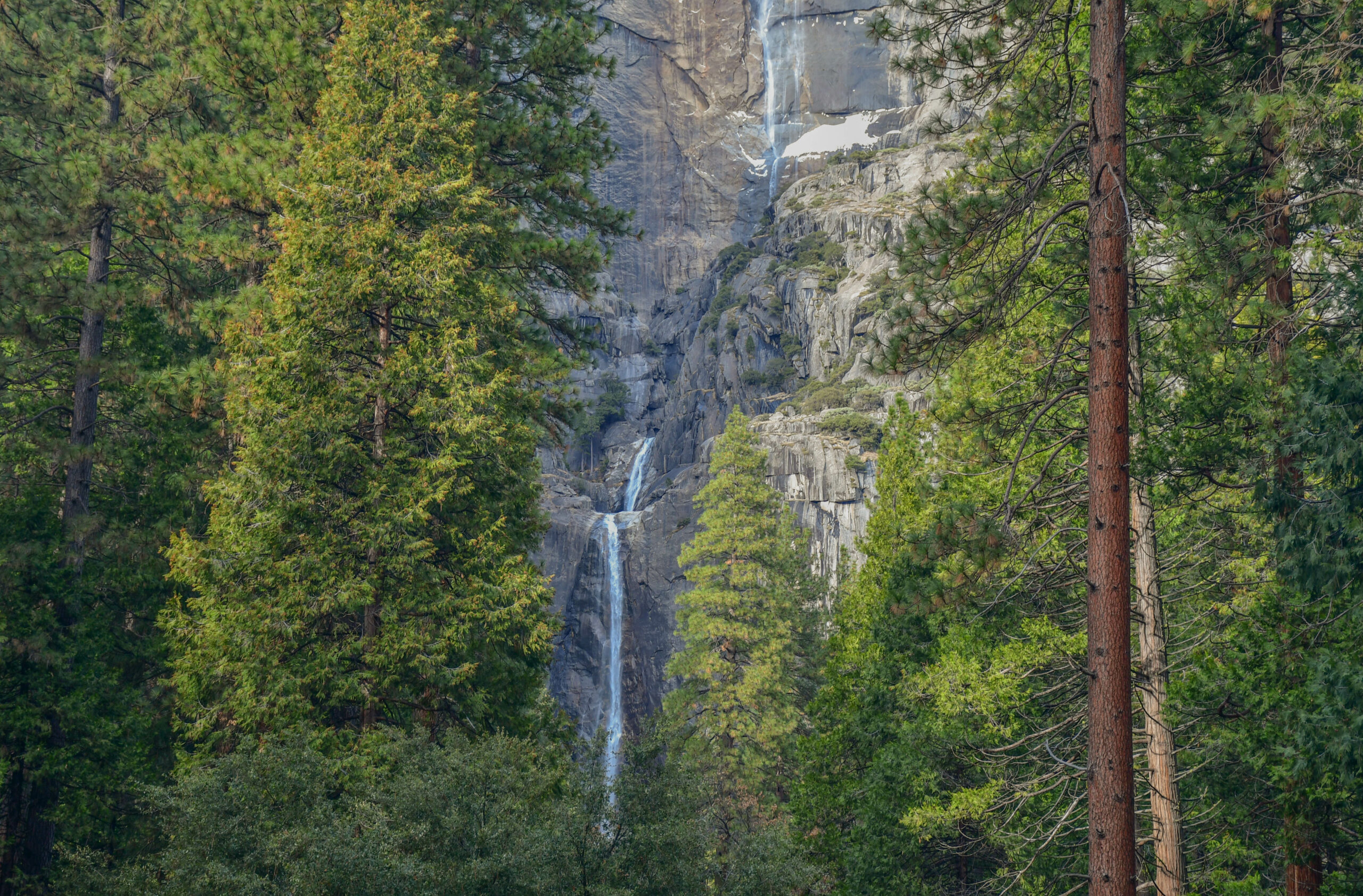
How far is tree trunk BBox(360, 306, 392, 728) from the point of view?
996 centimetres

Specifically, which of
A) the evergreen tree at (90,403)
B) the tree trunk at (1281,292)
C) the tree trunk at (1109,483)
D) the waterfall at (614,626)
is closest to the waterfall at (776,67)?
the waterfall at (614,626)

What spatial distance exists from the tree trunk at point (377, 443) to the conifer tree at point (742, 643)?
14806mm

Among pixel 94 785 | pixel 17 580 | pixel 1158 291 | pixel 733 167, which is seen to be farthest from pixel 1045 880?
pixel 733 167

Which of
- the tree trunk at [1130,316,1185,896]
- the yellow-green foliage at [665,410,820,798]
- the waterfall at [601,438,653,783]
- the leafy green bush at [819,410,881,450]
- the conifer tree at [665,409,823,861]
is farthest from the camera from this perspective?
the leafy green bush at [819,410,881,450]

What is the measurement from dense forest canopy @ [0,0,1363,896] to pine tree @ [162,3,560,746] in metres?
0.06

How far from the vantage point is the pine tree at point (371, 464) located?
9695 mm

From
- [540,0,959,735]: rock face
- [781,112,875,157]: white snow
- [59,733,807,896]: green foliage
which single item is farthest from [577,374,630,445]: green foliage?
[59,733,807,896]: green foliage

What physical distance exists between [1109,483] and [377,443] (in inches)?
294

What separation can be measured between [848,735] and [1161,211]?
399 inches

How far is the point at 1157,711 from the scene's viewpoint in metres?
8.69

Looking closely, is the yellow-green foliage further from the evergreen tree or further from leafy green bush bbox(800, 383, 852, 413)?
leafy green bush bbox(800, 383, 852, 413)

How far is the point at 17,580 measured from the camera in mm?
10836

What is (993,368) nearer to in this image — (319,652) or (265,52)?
(319,652)

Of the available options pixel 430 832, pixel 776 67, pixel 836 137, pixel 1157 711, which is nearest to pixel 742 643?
pixel 1157 711
